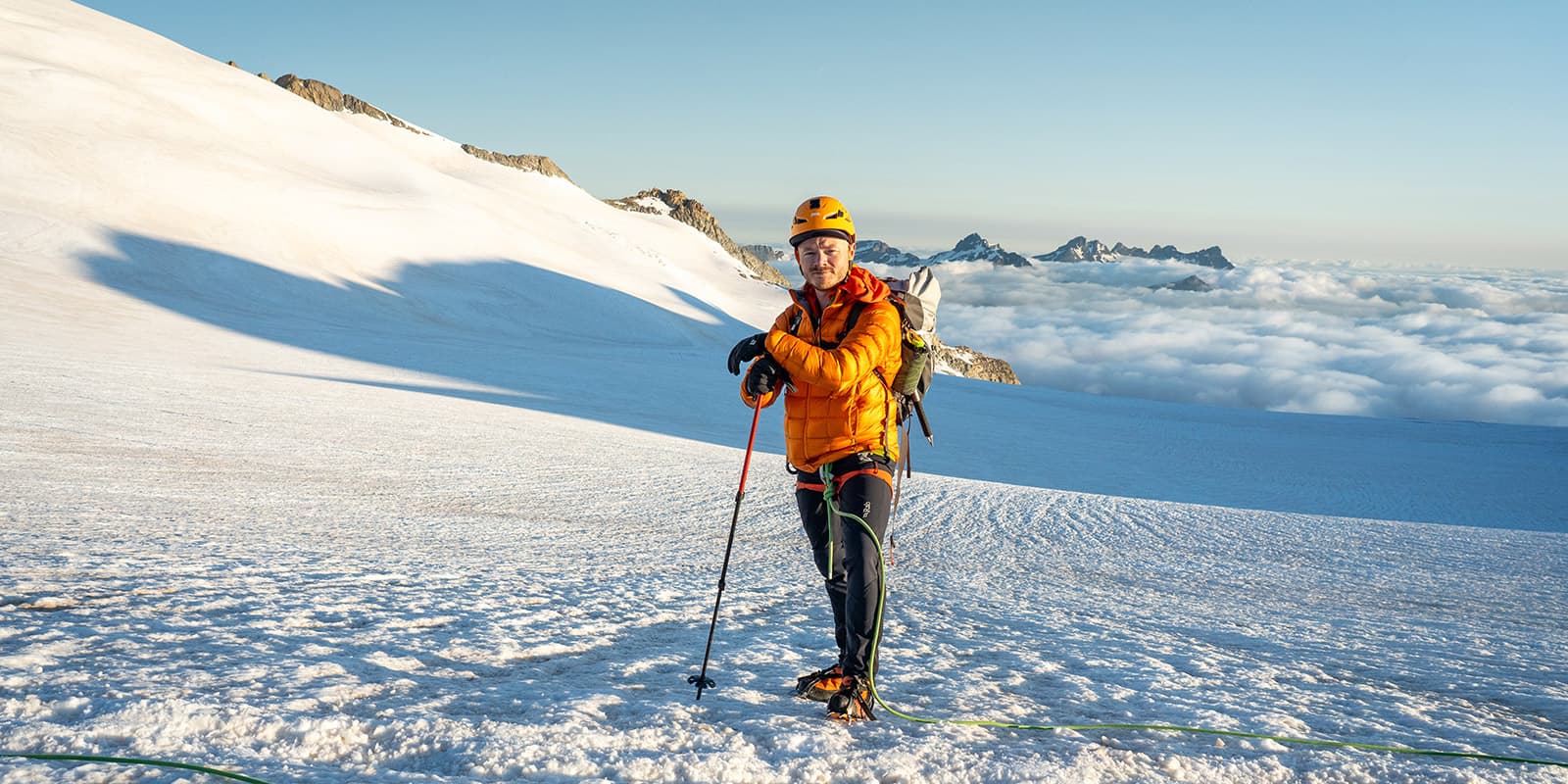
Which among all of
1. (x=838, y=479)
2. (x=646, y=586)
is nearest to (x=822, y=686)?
(x=838, y=479)

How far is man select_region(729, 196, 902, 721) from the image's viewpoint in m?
3.24

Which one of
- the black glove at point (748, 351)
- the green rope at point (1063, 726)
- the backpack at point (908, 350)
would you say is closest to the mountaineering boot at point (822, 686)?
the green rope at point (1063, 726)

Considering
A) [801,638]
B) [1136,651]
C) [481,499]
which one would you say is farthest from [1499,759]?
[481,499]

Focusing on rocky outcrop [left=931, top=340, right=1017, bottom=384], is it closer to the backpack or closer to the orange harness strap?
the backpack

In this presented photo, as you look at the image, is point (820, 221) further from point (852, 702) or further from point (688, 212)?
point (688, 212)

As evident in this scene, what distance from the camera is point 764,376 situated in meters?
3.17

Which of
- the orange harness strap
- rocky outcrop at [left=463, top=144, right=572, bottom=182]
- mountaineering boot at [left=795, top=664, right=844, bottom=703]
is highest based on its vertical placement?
rocky outcrop at [left=463, top=144, right=572, bottom=182]

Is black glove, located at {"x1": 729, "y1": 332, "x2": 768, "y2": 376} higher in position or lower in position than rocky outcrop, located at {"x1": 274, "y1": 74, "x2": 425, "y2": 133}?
lower

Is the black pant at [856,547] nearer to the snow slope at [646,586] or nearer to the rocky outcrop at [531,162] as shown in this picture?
the snow slope at [646,586]

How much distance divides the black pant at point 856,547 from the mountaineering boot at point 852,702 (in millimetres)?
36

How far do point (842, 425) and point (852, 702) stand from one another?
970mm

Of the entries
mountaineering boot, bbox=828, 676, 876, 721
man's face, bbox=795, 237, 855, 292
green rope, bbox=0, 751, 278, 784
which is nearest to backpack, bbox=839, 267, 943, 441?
man's face, bbox=795, 237, 855, 292

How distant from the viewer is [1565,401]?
13525 centimetres

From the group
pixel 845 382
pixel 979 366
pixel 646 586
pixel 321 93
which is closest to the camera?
pixel 845 382
